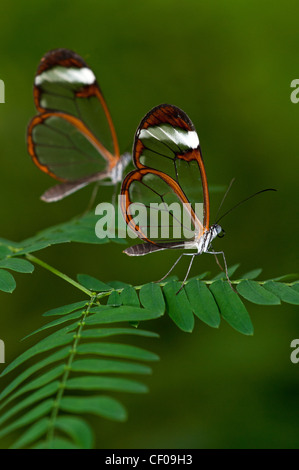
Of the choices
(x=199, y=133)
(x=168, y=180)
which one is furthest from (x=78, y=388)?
(x=199, y=133)

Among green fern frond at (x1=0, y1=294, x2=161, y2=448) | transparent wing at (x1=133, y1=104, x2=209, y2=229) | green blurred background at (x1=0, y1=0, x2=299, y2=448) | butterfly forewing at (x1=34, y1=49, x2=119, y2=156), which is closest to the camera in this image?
green fern frond at (x1=0, y1=294, x2=161, y2=448)

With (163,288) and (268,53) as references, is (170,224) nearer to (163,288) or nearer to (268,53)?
(163,288)

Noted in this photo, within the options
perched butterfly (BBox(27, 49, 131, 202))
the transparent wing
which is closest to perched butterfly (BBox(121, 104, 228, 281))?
the transparent wing

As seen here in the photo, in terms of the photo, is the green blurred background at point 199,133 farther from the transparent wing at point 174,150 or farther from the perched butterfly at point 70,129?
the transparent wing at point 174,150

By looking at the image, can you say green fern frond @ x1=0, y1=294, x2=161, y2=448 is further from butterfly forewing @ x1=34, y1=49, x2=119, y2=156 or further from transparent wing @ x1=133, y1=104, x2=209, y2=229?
butterfly forewing @ x1=34, y1=49, x2=119, y2=156

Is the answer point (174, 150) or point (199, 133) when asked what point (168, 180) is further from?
point (199, 133)

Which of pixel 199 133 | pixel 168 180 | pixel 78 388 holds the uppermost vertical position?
pixel 199 133
